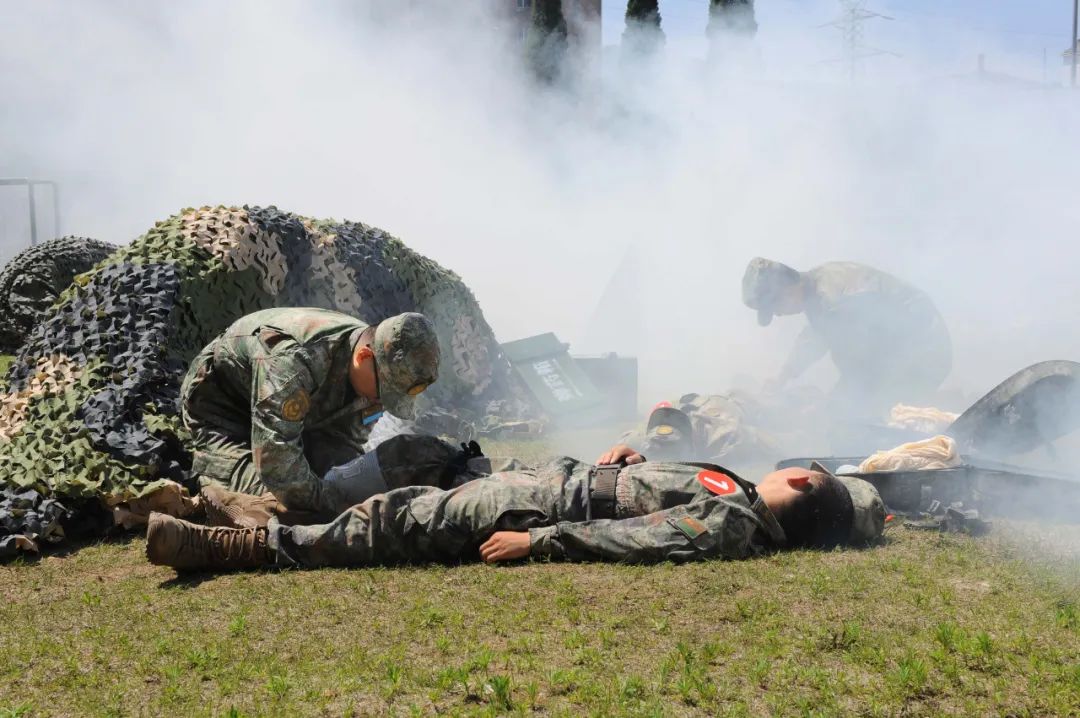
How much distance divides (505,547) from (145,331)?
10.3 ft

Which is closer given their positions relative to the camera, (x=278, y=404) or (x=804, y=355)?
(x=278, y=404)

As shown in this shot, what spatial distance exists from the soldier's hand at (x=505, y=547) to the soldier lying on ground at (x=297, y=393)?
2.75 ft

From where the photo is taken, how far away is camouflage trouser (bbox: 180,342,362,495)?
554cm

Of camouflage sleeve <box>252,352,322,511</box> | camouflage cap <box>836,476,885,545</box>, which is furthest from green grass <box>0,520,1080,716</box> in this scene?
camouflage sleeve <box>252,352,322,511</box>

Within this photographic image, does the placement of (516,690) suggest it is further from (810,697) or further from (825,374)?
(825,374)

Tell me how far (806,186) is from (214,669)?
17.3 metres

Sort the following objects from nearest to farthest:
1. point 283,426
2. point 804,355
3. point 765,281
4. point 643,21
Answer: point 283,426
point 765,281
point 804,355
point 643,21

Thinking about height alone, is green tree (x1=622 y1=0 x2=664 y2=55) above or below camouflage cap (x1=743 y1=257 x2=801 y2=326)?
above

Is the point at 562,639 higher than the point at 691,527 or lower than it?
lower

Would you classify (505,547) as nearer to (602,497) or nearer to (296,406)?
(602,497)

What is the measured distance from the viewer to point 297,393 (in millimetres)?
4941

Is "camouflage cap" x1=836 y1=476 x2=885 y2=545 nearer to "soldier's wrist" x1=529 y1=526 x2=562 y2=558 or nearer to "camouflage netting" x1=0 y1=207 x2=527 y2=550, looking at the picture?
"soldier's wrist" x1=529 y1=526 x2=562 y2=558

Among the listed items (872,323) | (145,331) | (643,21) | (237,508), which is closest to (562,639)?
(237,508)

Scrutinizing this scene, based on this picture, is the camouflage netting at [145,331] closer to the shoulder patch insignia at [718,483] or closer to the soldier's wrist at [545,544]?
the soldier's wrist at [545,544]
